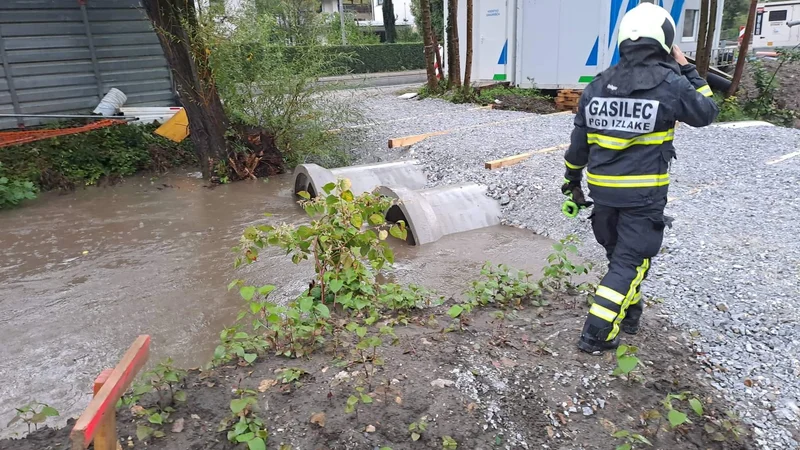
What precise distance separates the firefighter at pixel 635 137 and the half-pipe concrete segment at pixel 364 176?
13.5 ft

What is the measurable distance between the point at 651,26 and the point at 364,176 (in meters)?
4.89

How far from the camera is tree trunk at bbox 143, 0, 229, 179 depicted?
8.03m

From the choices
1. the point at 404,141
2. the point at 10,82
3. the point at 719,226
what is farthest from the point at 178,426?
the point at 10,82

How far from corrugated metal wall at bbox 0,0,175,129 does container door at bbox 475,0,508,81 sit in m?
7.59

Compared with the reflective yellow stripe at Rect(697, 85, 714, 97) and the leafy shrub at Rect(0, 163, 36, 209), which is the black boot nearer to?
the reflective yellow stripe at Rect(697, 85, 714, 97)

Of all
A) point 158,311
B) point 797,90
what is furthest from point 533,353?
Result: point 797,90

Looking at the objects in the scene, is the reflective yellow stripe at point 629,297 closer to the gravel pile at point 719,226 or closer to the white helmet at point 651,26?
the gravel pile at point 719,226

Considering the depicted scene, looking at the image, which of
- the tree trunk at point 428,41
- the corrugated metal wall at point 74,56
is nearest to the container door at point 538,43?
the tree trunk at point 428,41

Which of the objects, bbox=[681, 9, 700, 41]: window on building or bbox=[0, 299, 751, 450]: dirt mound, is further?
bbox=[681, 9, 700, 41]: window on building

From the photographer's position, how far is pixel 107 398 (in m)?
1.96

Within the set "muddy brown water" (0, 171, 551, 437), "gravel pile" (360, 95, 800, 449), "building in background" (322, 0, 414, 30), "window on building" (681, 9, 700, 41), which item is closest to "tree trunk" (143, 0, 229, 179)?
"muddy brown water" (0, 171, 551, 437)

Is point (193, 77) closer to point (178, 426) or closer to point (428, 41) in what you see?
point (178, 426)

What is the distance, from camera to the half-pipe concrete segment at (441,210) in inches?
235

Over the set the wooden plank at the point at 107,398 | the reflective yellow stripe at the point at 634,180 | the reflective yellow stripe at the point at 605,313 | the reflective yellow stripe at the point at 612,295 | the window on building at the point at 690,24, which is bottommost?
the reflective yellow stripe at the point at 605,313
